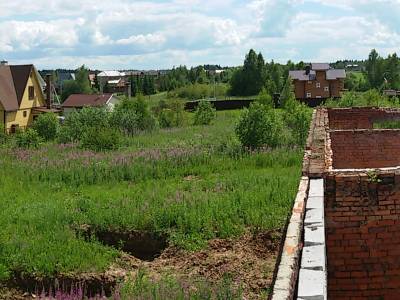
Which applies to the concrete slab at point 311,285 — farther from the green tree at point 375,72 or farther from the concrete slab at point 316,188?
the green tree at point 375,72

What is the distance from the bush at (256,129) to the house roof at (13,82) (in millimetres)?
24981

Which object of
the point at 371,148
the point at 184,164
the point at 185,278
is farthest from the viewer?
the point at 184,164

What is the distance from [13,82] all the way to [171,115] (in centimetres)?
1244

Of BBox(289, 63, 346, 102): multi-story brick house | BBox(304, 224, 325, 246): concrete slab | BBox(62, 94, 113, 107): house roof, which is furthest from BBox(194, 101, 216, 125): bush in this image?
BBox(289, 63, 346, 102): multi-story brick house

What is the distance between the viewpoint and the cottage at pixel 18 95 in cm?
3800

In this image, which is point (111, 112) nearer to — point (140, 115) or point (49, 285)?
point (140, 115)

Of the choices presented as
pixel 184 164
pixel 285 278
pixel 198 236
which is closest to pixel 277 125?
pixel 184 164

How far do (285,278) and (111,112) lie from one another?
27.2 metres

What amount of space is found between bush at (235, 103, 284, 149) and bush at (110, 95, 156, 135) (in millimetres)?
10761

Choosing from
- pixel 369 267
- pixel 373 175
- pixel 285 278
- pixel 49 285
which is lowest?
pixel 49 285

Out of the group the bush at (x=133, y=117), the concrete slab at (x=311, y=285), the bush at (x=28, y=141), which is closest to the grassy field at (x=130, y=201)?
the concrete slab at (x=311, y=285)

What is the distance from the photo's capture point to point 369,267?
4.91 meters

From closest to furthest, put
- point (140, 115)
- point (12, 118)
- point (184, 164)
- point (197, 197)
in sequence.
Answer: point (197, 197) → point (184, 164) → point (140, 115) → point (12, 118)

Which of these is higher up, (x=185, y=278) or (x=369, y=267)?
(x=369, y=267)
